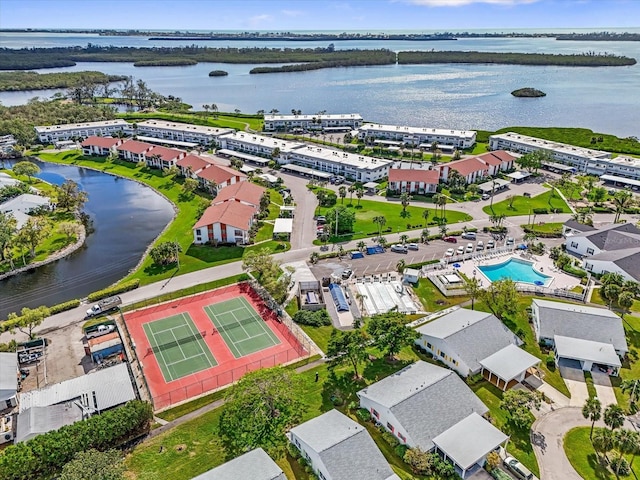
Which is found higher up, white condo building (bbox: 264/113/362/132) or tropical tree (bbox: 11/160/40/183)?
white condo building (bbox: 264/113/362/132)

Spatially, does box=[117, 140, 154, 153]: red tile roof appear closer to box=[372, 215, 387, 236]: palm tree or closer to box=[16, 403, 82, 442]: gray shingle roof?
box=[372, 215, 387, 236]: palm tree

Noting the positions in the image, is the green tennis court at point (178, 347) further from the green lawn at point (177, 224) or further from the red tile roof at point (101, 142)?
the red tile roof at point (101, 142)

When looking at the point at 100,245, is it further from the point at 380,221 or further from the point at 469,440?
the point at 469,440

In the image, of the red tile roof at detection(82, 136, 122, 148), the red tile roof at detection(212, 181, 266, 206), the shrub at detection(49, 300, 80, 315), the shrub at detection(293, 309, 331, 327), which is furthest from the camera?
the red tile roof at detection(82, 136, 122, 148)

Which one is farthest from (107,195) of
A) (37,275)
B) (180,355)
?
(180,355)

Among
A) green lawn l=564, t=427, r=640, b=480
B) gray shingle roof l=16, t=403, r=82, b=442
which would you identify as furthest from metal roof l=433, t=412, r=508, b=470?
gray shingle roof l=16, t=403, r=82, b=442

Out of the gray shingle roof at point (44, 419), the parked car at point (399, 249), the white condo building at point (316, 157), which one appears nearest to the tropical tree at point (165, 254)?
the gray shingle roof at point (44, 419)

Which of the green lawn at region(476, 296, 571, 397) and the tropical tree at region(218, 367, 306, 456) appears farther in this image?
the green lawn at region(476, 296, 571, 397)

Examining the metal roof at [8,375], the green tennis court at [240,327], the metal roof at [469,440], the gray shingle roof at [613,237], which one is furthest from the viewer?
the gray shingle roof at [613,237]
